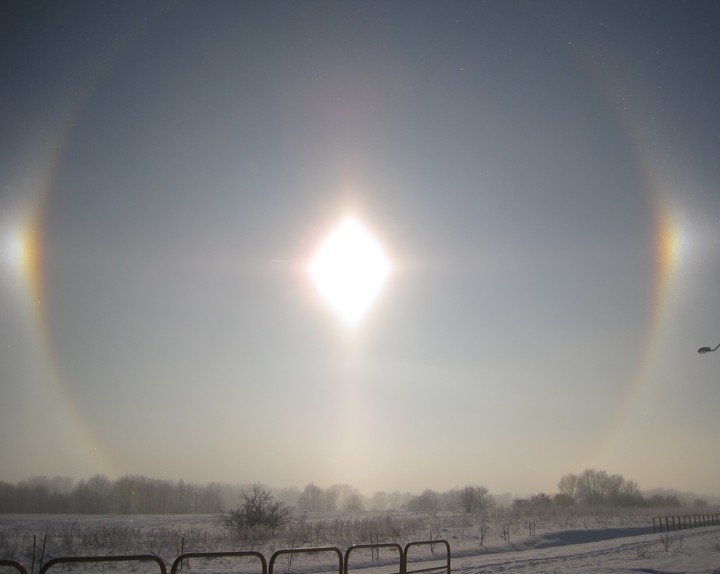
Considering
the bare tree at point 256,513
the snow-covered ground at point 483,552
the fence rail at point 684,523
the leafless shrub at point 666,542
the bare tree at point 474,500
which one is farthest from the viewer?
the bare tree at point 474,500

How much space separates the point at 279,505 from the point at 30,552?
17.4 m

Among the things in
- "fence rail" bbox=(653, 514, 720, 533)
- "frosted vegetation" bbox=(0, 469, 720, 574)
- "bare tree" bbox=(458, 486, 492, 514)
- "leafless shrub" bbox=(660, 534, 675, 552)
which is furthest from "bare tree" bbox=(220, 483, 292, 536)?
"bare tree" bbox=(458, 486, 492, 514)

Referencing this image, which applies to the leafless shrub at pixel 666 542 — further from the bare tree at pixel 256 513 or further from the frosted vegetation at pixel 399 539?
the bare tree at pixel 256 513

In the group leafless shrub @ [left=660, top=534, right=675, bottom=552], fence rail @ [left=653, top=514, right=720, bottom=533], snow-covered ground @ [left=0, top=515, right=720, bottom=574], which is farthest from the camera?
fence rail @ [left=653, top=514, right=720, bottom=533]

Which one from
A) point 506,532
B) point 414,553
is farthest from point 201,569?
point 506,532

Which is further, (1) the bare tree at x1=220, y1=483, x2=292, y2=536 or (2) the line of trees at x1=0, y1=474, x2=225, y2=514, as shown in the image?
(2) the line of trees at x1=0, y1=474, x2=225, y2=514

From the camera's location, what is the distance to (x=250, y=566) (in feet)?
78.0

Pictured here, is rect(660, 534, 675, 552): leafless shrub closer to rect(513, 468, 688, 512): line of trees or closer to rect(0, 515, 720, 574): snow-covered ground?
rect(0, 515, 720, 574): snow-covered ground

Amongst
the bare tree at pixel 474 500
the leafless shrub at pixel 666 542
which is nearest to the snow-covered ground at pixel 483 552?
the leafless shrub at pixel 666 542

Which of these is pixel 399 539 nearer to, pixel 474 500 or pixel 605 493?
pixel 474 500

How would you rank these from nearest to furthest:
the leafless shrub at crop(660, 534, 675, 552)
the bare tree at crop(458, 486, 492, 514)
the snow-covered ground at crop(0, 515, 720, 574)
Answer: the snow-covered ground at crop(0, 515, 720, 574)
the leafless shrub at crop(660, 534, 675, 552)
the bare tree at crop(458, 486, 492, 514)

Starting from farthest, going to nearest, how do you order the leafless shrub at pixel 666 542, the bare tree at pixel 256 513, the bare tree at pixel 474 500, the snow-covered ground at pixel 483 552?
the bare tree at pixel 474 500
the bare tree at pixel 256 513
the leafless shrub at pixel 666 542
the snow-covered ground at pixel 483 552

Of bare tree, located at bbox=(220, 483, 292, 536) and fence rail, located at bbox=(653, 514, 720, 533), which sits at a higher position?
bare tree, located at bbox=(220, 483, 292, 536)

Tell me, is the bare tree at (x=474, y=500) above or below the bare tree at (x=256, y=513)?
below
